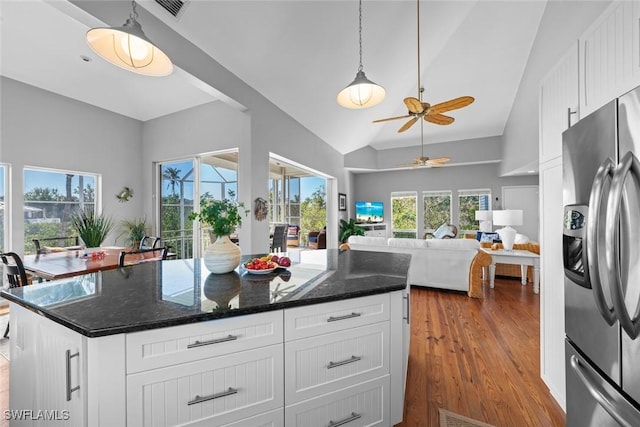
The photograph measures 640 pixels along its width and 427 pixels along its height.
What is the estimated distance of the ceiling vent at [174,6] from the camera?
2325mm

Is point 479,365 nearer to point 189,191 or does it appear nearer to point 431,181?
point 189,191

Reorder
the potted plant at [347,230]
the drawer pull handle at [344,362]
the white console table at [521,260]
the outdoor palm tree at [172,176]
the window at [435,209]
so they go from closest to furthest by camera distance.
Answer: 1. the drawer pull handle at [344,362]
2. the white console table at [521,260]
3. the outdoor palm tree at [172,176]
4. the potted plant at [347,230]
5. the window at [435,209]

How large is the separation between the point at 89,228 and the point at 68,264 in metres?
2.13

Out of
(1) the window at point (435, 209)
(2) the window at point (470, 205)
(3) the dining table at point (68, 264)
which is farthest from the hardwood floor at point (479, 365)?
(1) the window at point (435, 209)

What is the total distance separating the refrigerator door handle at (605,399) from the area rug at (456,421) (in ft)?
2.24

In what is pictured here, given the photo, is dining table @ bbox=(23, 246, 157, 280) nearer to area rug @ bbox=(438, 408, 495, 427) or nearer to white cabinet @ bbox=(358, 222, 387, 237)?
area rug @ bbox=(438, 408, 495, 427)

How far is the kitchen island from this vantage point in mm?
954

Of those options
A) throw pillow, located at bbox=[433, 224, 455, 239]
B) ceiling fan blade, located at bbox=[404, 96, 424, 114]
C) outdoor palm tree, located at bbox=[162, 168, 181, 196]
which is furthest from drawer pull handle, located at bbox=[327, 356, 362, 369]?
throw pillow, located at bbox=[433, 224, 455, 239]

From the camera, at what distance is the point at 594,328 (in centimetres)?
117

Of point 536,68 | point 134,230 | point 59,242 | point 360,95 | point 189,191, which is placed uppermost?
point 536,68

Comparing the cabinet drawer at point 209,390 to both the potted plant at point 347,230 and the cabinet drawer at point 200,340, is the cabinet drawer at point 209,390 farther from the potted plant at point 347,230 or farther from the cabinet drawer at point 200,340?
the potted plant at point 347,230

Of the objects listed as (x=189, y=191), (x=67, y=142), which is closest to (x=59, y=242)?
(x=67, y=142)

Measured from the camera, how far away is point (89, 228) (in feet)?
13.9
